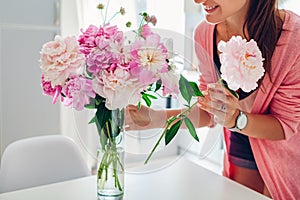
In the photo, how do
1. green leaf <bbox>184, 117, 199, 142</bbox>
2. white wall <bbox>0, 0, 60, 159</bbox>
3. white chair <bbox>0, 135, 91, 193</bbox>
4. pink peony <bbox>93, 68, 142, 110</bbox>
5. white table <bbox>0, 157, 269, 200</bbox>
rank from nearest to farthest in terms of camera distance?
pink peony <bbox>93, 68, 142, 110</bbox> < green leaf <bbox>184, 117, 199, 142</bbox> < white table <bbox>0, 157, 269, 200</bbox> < white chair <bbox>0, 135, 91, 193</bbox> < white wall <bbox>0, 0, 60, 159</bbox>

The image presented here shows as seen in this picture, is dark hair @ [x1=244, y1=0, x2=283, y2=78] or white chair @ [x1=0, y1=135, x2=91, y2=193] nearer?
dark hair @ [x1=244, y1=0, x2=283, y2=78]

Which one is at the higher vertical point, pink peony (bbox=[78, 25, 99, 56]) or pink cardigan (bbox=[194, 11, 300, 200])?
pink peony (bbox=[78, 25, 99, 56])

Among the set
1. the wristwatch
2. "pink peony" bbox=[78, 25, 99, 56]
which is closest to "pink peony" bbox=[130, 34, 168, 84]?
"pink peony" bbox=[78, 25, 99, 56]

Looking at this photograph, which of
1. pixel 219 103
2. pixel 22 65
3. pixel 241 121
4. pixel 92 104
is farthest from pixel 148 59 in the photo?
pixel 22 65

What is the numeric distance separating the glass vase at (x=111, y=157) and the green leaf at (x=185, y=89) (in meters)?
0.16

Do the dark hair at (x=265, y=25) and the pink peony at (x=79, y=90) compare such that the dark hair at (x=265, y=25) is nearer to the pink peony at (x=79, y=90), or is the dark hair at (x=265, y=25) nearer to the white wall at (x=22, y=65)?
the pink peony at (x=79, y=90)

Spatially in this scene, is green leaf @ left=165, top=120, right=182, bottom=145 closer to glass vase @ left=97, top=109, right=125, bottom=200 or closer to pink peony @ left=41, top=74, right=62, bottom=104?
glass vase @ left=97, top=109, right=125, bottom=200

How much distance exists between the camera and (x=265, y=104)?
120 centimetres

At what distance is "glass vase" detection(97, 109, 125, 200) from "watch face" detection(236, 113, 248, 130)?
0.42m

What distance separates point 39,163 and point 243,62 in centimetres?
93

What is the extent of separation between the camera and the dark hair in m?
1.16

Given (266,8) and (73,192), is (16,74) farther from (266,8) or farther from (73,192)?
(266,8)

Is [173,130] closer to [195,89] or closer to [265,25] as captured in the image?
[195,89]

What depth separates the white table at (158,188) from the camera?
111 cm
